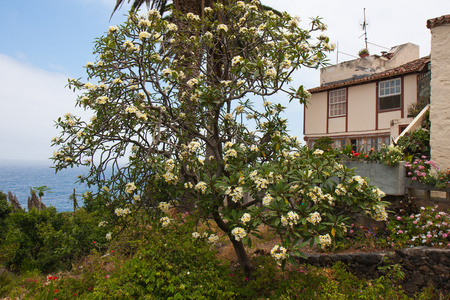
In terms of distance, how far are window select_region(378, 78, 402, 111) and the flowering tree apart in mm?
10741

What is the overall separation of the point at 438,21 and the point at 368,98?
21.4 feet

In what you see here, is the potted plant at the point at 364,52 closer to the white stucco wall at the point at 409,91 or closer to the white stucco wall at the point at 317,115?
the white stucco wall at the point at 317,115

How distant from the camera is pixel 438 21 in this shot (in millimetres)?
9383

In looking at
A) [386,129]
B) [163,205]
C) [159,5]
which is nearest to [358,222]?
[163,205]

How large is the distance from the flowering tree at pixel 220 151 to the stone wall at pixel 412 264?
2.45 m

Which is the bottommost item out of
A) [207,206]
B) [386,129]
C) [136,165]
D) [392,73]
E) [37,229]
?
[37,229]

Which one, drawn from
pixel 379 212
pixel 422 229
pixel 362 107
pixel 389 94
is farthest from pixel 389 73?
pixel 379 212

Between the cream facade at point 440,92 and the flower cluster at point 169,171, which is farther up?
the cream facade at point 440,92

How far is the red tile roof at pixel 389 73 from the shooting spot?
13.7 metres

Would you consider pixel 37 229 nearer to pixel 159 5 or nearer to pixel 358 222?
pixel 358 222

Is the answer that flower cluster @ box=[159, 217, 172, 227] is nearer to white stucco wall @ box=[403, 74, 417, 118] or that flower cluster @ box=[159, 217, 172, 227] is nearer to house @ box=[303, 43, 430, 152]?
house @ box=[303, 43, 430, 152]

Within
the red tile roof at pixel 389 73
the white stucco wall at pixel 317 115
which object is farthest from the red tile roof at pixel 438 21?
the white stucco wall at pixel 317 115

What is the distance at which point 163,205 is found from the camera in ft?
15.7

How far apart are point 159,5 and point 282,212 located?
1526 centimetres
